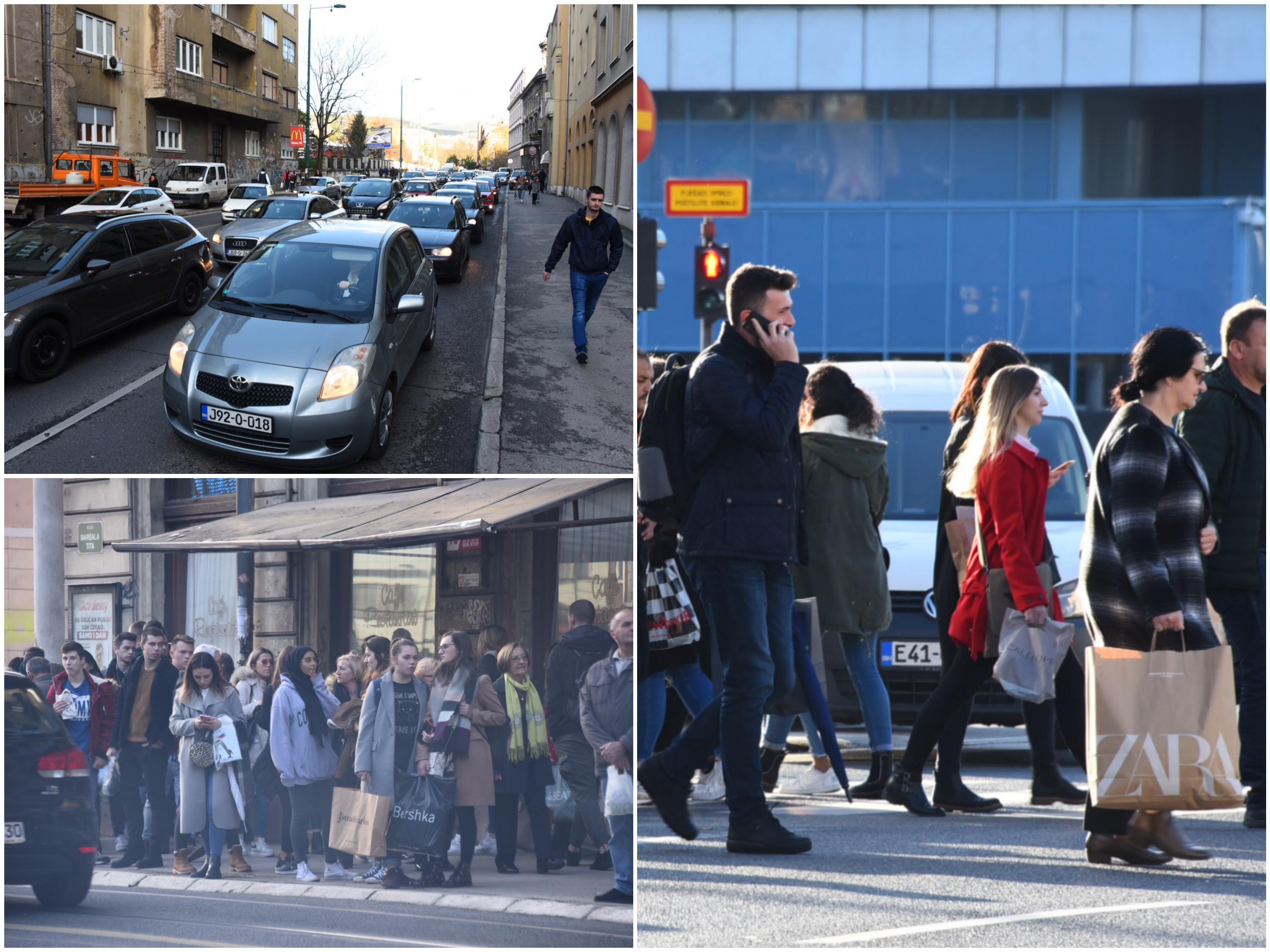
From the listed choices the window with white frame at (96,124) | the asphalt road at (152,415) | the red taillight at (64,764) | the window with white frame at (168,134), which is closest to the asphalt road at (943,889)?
the red taillight at (64,764)

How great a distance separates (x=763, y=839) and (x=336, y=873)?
1.52m

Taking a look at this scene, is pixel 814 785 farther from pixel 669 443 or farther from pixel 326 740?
pixel 326 740

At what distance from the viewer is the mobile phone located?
3.83 metres

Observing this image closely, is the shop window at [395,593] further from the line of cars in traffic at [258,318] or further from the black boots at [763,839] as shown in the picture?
the line of cars in traffic at [258,318]

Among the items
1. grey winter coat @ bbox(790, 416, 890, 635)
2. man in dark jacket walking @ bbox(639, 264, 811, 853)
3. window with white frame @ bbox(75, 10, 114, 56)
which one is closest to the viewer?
man in dark jacket walking @ bbox(639, 264, 811, 853)

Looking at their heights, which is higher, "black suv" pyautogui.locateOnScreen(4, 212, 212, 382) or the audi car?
the audi car

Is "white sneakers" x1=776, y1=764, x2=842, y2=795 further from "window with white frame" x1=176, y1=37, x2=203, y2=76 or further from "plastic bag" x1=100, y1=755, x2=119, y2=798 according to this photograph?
"window with white frame" x1=176, y1=37, x2=203, y2=76

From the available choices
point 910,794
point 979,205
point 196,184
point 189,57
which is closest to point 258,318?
point 910,794

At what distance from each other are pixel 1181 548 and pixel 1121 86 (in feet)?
34.5

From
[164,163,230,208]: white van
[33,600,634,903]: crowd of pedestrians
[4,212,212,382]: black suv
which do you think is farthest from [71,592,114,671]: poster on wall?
[164,163,230,208]: white van

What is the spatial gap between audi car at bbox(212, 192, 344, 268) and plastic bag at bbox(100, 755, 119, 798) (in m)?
9.75

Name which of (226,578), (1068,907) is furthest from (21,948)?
(1068,907)

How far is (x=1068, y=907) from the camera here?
356 cm

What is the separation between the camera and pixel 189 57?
10945 millimetres
